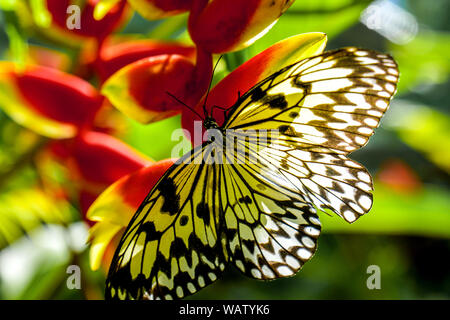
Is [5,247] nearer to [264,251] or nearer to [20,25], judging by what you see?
[20,25]

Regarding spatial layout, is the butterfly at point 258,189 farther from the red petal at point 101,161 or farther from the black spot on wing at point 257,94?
the red petal at point 101,161

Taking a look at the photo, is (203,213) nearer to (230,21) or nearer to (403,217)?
(230,21)

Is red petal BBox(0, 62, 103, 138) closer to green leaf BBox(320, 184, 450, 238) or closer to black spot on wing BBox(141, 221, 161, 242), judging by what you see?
black spot on wing BBox(141, 221, 161, 242)

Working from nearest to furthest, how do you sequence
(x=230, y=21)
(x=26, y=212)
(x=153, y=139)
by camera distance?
(x=230, y=21), (x=26, y=212), (x=153, y=139)

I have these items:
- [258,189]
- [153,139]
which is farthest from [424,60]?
[258,189]

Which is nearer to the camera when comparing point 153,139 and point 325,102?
point 325,102

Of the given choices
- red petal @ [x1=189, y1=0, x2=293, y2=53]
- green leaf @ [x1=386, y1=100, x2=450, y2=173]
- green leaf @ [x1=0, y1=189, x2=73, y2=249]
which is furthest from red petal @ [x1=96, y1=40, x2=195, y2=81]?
green leaf @ [x1=386, y1=100, x2=450, y2=173]

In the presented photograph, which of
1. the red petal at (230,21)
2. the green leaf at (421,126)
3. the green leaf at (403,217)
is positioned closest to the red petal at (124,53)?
the red petal at (230,21)
